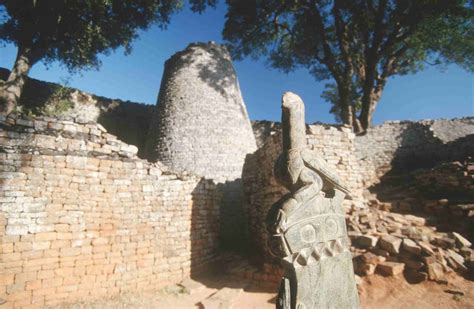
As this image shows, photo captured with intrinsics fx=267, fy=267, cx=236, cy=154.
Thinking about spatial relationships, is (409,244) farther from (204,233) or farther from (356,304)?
(204,233)

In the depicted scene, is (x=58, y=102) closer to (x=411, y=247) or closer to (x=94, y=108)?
(x=94, y=108)

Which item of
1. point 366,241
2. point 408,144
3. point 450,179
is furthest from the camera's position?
point 408,144

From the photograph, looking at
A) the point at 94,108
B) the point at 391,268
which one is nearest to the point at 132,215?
the point at 391,268

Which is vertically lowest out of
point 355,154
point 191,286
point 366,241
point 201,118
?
point 191,286

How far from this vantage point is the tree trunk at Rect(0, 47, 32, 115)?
9477 millimetres

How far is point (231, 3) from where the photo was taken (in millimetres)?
14703

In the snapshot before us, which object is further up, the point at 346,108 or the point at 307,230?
the point at 346,108

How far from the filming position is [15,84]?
9.90 meters

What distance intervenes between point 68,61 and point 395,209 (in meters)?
14.6

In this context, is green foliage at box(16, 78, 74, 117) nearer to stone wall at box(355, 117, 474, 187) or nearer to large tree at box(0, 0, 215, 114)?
large tree at box(0, 0, 215, 114)

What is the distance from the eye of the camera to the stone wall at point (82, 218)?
4992mm

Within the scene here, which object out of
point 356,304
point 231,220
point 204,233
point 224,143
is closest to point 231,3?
point 224,143

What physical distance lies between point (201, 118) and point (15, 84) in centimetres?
695

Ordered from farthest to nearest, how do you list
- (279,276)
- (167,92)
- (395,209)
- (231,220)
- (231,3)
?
(231,3) → (167,92) → (231,220) → (395,209) → (279,276)
